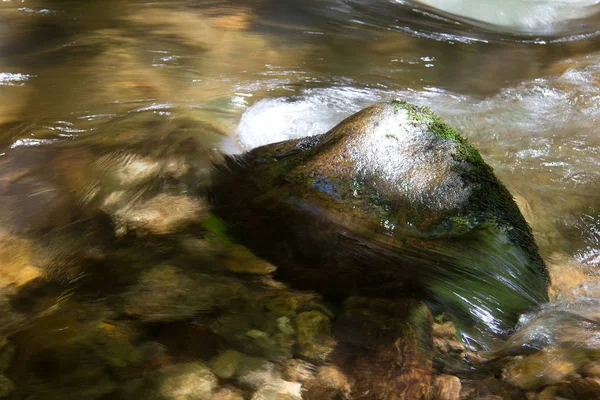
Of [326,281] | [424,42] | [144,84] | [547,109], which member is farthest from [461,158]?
[424,42]

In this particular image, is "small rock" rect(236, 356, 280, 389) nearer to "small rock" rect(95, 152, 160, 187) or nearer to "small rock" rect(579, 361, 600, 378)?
"small rock" rect(579, 361, 600, 378)

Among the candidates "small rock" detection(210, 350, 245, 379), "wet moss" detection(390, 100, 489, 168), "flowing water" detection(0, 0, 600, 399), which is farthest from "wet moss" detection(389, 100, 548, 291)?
"small rock" detection(210, 350, 245, 379)

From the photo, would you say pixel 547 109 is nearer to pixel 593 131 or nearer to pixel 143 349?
pixel 593 131

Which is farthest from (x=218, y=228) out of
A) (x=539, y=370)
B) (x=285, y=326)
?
(x=539, y=370)

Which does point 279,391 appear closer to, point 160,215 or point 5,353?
point 5,353

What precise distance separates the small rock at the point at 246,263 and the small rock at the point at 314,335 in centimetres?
48

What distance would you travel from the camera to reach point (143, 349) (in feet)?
7.86

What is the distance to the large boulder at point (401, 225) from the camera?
3025mm

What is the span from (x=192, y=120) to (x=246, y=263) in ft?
8.00

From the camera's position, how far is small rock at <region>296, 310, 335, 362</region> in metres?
2.46

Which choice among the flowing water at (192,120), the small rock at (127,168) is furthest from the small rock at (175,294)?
the small rock at (127,168)

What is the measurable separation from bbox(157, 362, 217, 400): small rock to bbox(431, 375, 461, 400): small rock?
1.08 metres

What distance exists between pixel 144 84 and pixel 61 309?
3.86m

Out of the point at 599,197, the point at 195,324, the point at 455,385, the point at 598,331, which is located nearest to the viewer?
the point at 455,385
